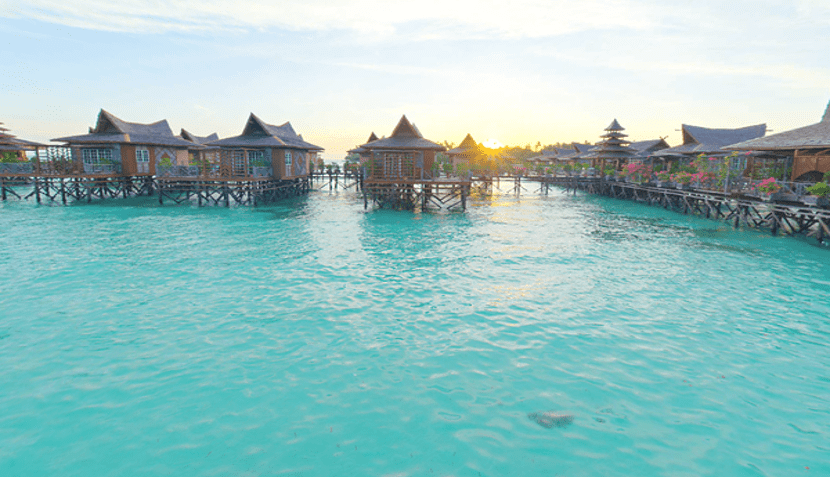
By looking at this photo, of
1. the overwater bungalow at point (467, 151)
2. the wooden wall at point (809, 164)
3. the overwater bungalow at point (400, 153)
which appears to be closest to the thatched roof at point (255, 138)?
the overwater bungalow at point (400, 153)

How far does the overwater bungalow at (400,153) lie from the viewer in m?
29.8

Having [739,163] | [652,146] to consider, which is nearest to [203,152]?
[739,163]

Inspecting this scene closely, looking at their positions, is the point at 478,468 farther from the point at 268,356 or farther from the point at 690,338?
the point at 690,338

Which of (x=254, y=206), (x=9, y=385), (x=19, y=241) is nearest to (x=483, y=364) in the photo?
(x=9, y=385)

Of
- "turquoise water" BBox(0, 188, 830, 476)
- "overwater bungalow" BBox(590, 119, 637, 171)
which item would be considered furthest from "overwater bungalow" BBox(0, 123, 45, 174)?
"overwater bungalow" BBox(590, 119, 637, 171)

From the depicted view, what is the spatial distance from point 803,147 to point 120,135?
44733 millimetres

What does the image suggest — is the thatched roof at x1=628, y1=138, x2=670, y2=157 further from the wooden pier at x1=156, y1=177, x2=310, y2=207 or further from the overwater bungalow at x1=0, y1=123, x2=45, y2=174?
the overwater bungalow at x1=0, y1=123, x2=45, y2=174

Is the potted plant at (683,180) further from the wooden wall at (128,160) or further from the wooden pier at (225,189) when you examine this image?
the wooden wall at (128,160)

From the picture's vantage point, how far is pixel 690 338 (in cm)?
939

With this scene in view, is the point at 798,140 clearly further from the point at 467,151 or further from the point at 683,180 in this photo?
the point at 467,151

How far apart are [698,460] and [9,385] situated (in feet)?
37.5

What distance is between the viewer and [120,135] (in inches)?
1310

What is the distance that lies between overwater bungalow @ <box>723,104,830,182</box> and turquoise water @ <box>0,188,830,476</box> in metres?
6.57

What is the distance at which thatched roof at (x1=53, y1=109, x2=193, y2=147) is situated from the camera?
31984 millimetres
